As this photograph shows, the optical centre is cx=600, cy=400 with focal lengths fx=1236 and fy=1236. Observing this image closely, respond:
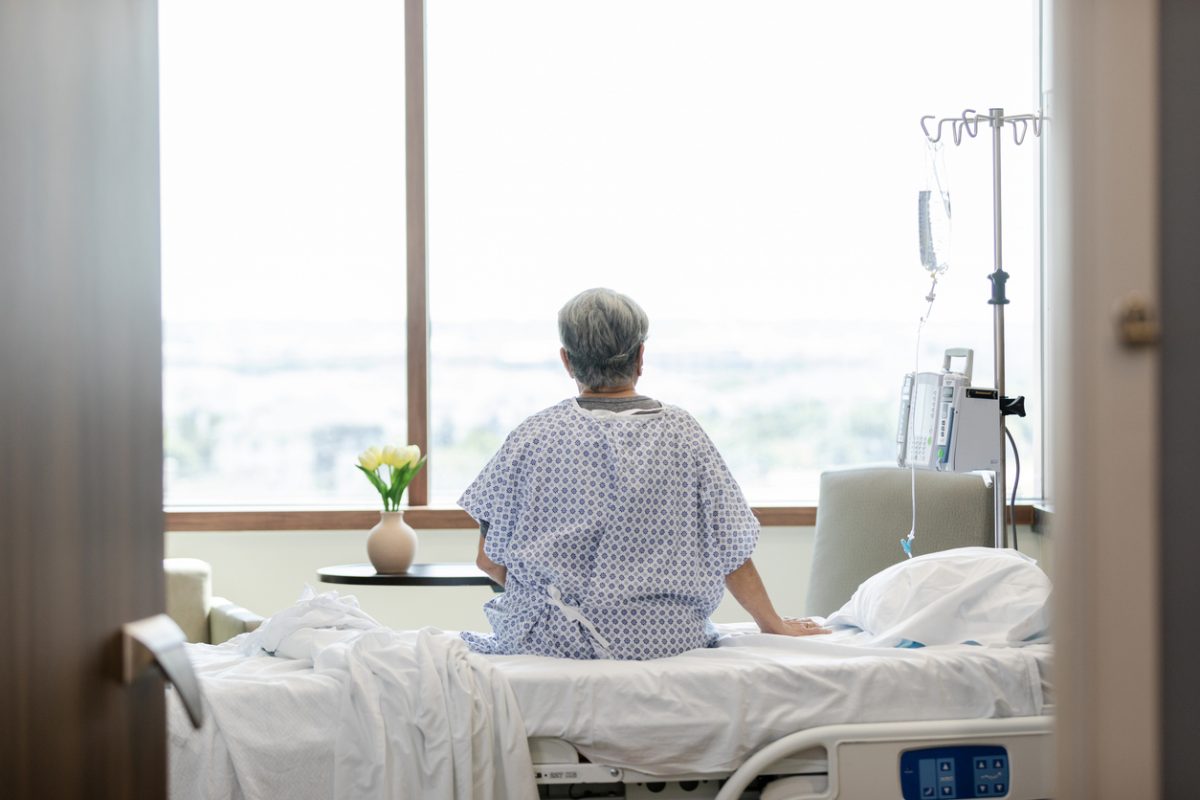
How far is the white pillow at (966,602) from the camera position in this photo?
2.34m

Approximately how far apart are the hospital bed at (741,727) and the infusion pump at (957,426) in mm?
600

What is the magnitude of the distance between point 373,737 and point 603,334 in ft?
2.92

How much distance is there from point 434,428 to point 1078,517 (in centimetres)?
374

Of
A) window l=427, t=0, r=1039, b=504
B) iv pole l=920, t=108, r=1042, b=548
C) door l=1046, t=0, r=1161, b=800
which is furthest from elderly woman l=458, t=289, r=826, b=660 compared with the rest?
window l=427, t=0, r=1039, b=504

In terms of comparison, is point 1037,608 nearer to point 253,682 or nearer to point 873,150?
point 253,682

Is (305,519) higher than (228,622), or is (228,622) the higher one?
(305,519)

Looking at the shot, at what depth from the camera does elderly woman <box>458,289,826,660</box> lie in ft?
7.70

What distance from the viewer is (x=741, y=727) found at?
2.10m

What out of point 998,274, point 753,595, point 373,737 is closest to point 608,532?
point 753,595

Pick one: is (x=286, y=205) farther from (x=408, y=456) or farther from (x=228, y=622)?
(x=228, y=622)

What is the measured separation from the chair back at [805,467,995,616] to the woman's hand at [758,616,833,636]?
68 centimetres

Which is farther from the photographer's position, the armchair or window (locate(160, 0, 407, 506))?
window (locate(160, 0, 407, 506))

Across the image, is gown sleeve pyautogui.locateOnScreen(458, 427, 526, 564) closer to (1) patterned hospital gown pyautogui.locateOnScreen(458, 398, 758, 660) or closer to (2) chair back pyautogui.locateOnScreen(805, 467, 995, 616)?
(1) patterned hospital gown pyautogui.locateOnScreen(458, 398, 758, 660)

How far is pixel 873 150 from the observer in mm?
4500
